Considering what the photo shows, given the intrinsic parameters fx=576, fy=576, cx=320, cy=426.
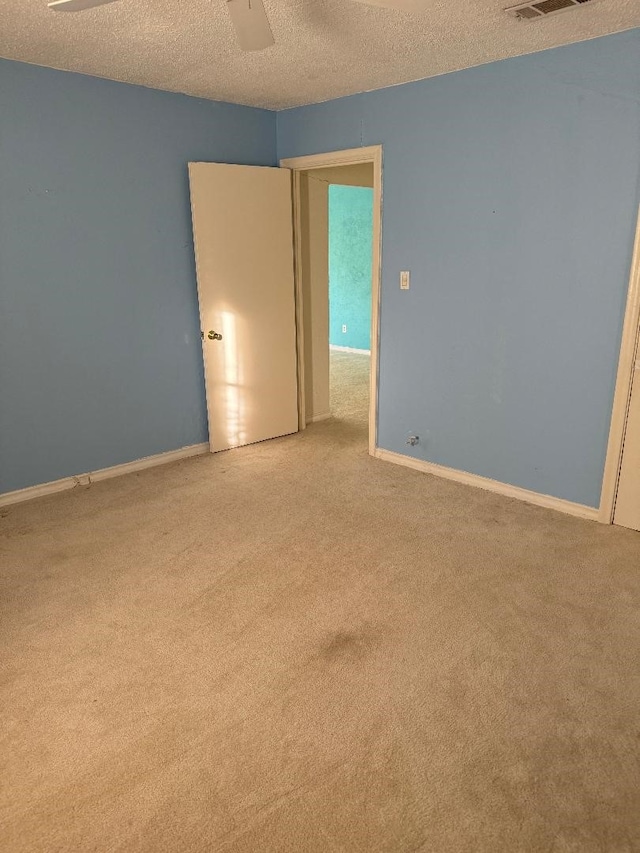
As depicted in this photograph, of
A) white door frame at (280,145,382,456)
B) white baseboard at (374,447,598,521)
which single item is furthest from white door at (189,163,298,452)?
white baseboard at (374,447,598,521)

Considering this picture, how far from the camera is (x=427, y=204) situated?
3582 mm

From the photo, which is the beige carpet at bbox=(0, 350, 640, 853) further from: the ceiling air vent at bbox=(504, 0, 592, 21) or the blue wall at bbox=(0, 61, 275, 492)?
the ceiling air vent at bbox=(504, 0, 592, 21)

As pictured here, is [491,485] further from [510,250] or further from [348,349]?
[348,349]

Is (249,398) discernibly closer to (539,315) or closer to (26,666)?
(539,315)

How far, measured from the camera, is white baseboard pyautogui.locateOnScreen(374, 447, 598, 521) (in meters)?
3.24

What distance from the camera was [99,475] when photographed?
3818 millimetres

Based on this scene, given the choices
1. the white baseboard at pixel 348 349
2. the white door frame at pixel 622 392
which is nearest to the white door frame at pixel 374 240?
the white door frame at pixel 622 392

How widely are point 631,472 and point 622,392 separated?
1.40ft

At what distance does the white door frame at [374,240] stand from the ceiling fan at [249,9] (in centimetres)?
174

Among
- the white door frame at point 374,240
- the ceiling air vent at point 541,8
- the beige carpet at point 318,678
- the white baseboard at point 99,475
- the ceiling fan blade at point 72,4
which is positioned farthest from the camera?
the white door frame at point 374,240

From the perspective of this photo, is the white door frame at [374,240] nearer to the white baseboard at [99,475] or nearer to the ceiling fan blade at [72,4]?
the white baseboard at [99,475]

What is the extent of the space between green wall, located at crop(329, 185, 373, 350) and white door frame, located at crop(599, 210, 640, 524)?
4.99m

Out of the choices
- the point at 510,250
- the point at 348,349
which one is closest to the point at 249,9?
the point at 510,250

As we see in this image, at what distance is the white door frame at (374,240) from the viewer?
379cm
